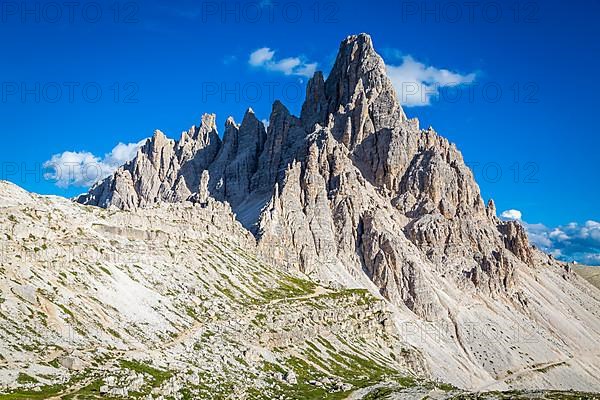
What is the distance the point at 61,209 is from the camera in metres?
132

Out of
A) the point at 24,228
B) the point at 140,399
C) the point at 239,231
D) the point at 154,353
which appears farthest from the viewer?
the point at 239,231

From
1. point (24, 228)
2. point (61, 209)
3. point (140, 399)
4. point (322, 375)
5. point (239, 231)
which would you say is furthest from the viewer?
point (239, 231)

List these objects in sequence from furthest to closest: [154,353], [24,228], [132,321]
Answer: [24,228] < [132,321] < [154,353]

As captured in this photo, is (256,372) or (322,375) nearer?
(256,372)

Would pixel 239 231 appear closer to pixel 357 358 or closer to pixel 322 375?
pixel 357 358

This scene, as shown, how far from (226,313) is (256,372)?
2302 centimetres

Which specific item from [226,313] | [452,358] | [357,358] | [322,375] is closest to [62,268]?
[226,313]

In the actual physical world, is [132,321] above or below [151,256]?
below

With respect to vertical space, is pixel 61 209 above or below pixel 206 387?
above

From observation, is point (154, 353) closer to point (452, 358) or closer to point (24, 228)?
point (24, 228)

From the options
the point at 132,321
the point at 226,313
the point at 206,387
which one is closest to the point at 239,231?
the point at 226,313

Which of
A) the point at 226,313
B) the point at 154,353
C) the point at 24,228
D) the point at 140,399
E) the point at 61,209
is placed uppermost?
the point at 61,209

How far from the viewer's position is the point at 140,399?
72.8 meters

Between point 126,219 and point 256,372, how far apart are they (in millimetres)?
56156
